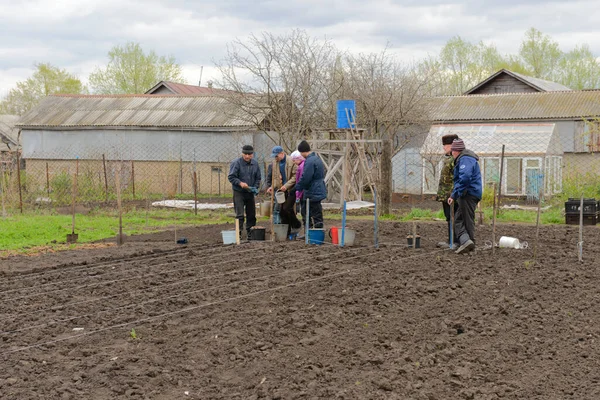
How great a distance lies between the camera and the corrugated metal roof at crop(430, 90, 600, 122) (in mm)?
35719

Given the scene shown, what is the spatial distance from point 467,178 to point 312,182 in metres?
2.67

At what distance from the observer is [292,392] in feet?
15.6

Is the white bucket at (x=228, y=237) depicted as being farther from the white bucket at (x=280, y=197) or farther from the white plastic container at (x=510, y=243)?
the white plastic container at (x=510, y=243)

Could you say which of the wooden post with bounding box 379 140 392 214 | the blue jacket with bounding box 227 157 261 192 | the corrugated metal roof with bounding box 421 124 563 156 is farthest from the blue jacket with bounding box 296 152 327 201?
the corrugated metal roof with bounding box 421 124 563 156

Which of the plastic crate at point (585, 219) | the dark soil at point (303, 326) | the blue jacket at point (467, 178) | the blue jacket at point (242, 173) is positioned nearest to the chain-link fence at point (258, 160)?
the plastic crate at point (585, 219)

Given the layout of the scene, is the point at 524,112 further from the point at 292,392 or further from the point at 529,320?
the point at 292,392

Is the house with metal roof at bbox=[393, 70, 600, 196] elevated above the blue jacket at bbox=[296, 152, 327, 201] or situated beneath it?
A: elevated above

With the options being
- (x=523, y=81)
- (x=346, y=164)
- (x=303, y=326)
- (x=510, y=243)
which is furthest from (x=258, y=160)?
(x=303, y=326)

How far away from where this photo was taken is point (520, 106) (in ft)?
122

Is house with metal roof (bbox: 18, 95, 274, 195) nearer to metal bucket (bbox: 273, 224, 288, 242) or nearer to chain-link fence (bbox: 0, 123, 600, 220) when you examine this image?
chain-link fence (bbox: 0, 123, 600, 220)

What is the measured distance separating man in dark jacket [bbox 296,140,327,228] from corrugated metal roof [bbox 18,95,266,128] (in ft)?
59.9

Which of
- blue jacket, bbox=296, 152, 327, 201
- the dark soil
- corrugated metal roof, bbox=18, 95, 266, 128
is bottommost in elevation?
the dark soil

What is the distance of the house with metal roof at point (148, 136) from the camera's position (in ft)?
97.6

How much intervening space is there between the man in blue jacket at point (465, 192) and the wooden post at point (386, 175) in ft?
17.6
